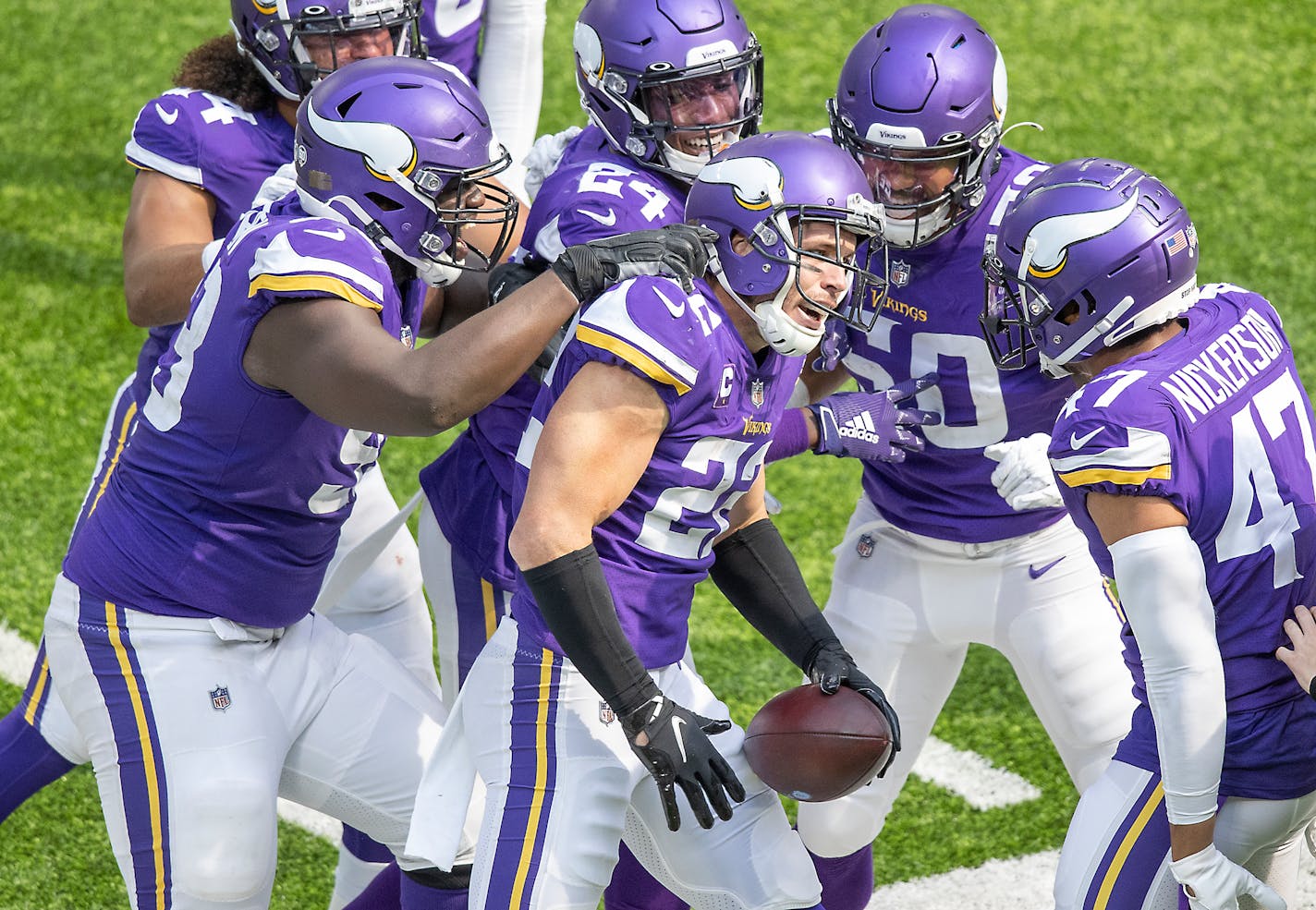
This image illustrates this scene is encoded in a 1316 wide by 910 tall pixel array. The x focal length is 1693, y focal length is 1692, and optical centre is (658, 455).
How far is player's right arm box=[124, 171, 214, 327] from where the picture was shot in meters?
3.83

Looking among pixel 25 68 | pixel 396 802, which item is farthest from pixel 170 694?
pixel 25 68

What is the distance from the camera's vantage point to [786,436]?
3.90 metres

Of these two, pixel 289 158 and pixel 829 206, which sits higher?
pixel 829 206

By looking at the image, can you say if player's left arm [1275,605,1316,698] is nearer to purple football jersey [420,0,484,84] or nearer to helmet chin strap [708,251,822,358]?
helmet chin strap [708,251,822,358]

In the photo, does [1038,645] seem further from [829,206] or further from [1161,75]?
[1161,75]

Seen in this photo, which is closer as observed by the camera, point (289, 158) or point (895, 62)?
point (895, 62)

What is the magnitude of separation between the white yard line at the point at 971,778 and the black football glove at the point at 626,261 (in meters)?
2.12

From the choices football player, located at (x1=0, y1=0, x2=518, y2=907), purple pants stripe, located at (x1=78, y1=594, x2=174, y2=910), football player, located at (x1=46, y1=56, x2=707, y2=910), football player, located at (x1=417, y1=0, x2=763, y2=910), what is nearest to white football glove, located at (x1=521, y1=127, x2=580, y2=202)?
football player, located at (x1=417, y1=0, x2=763, y2=910)

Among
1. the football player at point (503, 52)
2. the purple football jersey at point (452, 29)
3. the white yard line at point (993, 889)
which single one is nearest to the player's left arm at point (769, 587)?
the white yard line at point (993, 889)

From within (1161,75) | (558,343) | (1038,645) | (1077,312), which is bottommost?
(1161,75)

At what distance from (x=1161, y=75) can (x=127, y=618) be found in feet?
23.1

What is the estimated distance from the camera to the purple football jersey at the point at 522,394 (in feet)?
11.6

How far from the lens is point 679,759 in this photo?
9.66 ft

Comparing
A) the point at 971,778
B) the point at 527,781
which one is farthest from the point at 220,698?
the point at 971,778
